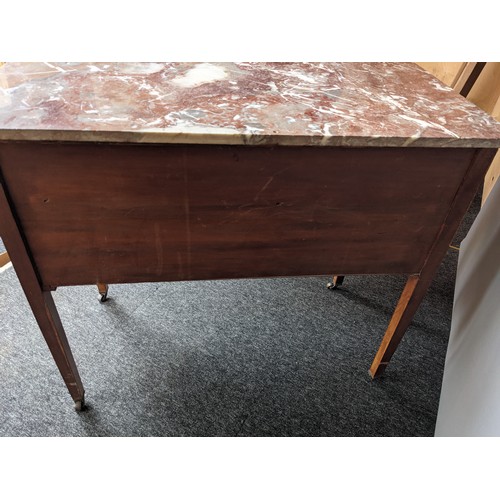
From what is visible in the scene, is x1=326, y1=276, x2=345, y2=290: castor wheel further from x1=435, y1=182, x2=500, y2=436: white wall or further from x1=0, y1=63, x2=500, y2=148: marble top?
x1=0, y1=63, x2=500, y2=148: marble top

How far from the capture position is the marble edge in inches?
22.9

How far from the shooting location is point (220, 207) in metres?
0.71

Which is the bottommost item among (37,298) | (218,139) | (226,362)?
(226,362)

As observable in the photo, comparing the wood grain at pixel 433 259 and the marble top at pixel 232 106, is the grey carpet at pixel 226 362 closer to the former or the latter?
the wood grain at pixel 433 259

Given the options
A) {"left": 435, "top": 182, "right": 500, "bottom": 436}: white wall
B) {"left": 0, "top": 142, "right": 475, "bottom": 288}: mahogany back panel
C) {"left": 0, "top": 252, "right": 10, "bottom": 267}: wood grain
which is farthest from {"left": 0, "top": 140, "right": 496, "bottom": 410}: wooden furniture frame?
{"left": 0, "top": 252, "right": 10, "bottom": 267}: wood grain

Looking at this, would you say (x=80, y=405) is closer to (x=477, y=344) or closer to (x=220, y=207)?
(x=220, y=207)

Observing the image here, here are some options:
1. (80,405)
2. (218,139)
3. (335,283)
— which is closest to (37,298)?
(80,405)

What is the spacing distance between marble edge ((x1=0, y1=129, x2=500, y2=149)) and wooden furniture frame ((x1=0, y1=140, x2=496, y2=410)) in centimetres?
2

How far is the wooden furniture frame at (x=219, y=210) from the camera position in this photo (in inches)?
25.2

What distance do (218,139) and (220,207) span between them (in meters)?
0.14

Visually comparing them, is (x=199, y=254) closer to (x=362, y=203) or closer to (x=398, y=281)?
(x=362, y=203)

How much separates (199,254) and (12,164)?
0.35m

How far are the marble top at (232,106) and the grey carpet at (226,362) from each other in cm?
76

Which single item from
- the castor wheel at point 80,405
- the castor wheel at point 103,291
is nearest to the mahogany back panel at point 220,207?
Answer: the castor wheel at point 80,405
